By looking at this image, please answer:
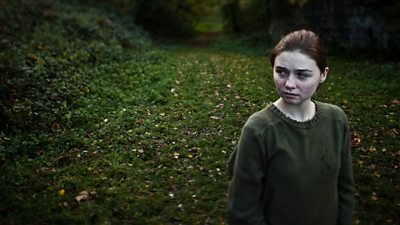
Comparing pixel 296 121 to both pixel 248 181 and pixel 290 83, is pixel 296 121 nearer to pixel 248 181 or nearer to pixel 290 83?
pixel 290 83

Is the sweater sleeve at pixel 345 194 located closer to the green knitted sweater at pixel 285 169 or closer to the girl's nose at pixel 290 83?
the green knitted sweater at pixel 285 169

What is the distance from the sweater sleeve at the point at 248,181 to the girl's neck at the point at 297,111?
29cm

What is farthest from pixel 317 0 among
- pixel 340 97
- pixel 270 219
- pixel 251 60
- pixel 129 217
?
pixel 270 219

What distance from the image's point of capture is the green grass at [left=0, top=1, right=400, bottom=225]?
4.82 meters

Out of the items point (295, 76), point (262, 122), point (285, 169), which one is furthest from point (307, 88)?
point (285, 169)

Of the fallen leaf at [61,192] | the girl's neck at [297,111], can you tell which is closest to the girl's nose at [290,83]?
the girl's neck at [297,111]

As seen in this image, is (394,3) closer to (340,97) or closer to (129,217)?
(340,97)

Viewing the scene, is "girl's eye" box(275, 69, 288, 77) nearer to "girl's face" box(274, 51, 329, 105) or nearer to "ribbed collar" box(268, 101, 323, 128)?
"girl's face" box(274, 51, 329, 105)

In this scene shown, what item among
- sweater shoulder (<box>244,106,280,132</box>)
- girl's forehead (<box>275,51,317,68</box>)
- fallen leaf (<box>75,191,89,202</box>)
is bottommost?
fallen leaf (<box>75,191,89,202</box>)

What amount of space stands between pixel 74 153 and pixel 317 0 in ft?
49.6

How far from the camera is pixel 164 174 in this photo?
5.64 m

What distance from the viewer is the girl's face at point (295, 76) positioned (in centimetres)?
244

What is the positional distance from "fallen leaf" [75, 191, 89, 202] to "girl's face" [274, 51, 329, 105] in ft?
11.0

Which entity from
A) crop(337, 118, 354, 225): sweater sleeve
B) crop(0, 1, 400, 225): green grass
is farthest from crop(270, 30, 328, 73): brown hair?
crop(0, 1, 400, 225): green grass
